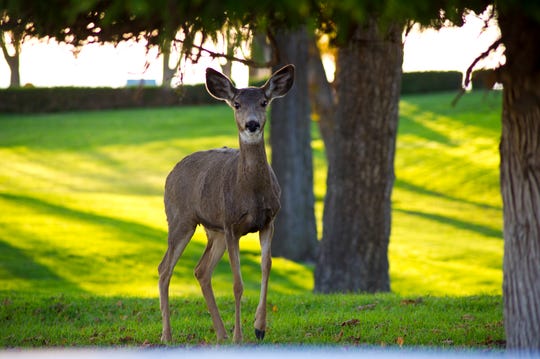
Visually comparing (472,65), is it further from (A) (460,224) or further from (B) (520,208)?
(A) (460,224)

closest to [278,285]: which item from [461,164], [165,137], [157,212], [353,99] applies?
[353,99]

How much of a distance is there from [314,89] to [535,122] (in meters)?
22.8

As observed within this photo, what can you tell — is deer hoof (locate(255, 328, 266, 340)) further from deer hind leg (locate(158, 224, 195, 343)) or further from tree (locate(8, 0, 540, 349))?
tree (locate(8, 0, 540, 349))

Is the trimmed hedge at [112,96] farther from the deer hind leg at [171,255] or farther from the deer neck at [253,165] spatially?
the deer neck at [253,165]

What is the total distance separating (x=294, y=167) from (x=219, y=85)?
13174 millimetres

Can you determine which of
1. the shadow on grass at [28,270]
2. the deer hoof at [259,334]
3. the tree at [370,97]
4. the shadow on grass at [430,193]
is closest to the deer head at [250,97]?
the tree at [370,97]

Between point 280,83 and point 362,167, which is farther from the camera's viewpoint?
point 362,167

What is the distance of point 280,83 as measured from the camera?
9180 millimetres

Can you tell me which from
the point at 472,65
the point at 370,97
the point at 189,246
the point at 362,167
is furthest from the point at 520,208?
the point at 189,246

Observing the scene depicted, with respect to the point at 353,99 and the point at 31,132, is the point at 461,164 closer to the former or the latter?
the point at 31,132

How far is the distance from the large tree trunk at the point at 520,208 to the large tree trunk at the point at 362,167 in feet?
20.9

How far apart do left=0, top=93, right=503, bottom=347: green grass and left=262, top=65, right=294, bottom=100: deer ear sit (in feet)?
6.67

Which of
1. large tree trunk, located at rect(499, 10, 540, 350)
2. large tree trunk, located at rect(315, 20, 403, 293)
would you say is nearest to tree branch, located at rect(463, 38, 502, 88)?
large tree trunk, located at rect(499, 10, 540, 350)

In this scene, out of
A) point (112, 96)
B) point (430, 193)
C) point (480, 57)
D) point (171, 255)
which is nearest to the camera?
point (480, 57)
